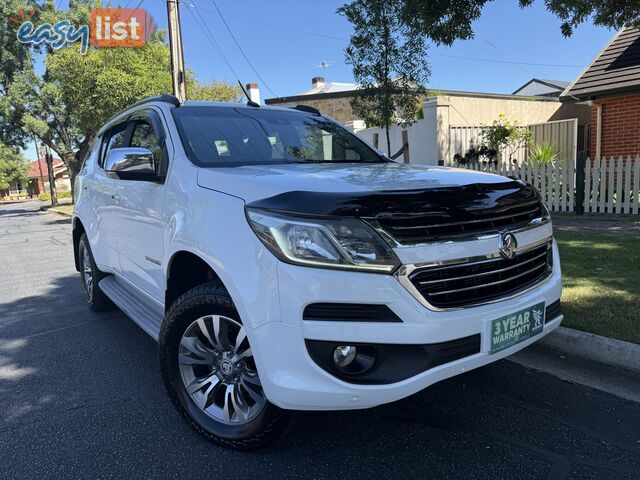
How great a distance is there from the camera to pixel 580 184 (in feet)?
31.7

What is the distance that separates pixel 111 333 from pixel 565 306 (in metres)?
4.09

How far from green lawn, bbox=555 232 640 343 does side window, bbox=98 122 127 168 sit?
4.07m

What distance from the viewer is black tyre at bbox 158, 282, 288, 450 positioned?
2.47 m

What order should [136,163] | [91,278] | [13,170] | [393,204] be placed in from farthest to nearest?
1. [13,170]
2. [91,278]
3. [136,163]
4. [393,204]

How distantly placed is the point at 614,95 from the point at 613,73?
1.99ft

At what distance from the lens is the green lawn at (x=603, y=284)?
12.6 feet

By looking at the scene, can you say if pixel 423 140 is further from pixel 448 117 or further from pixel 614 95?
pixel 614 95

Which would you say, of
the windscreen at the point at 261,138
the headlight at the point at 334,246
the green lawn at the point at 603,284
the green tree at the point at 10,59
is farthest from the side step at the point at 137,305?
the green tree at the point at 10,59

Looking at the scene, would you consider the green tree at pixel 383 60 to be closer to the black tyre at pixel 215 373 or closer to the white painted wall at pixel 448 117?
the white painted wall at pixel 448 117

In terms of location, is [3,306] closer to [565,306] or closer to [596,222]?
[565,306]

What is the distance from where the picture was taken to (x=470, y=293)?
7.71 feet

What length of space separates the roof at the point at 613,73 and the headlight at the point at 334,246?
10712 mm

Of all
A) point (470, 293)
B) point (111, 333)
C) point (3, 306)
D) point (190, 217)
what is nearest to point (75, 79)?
point (3, 306)

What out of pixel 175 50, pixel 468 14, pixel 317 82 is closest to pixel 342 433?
pixel 468 14
